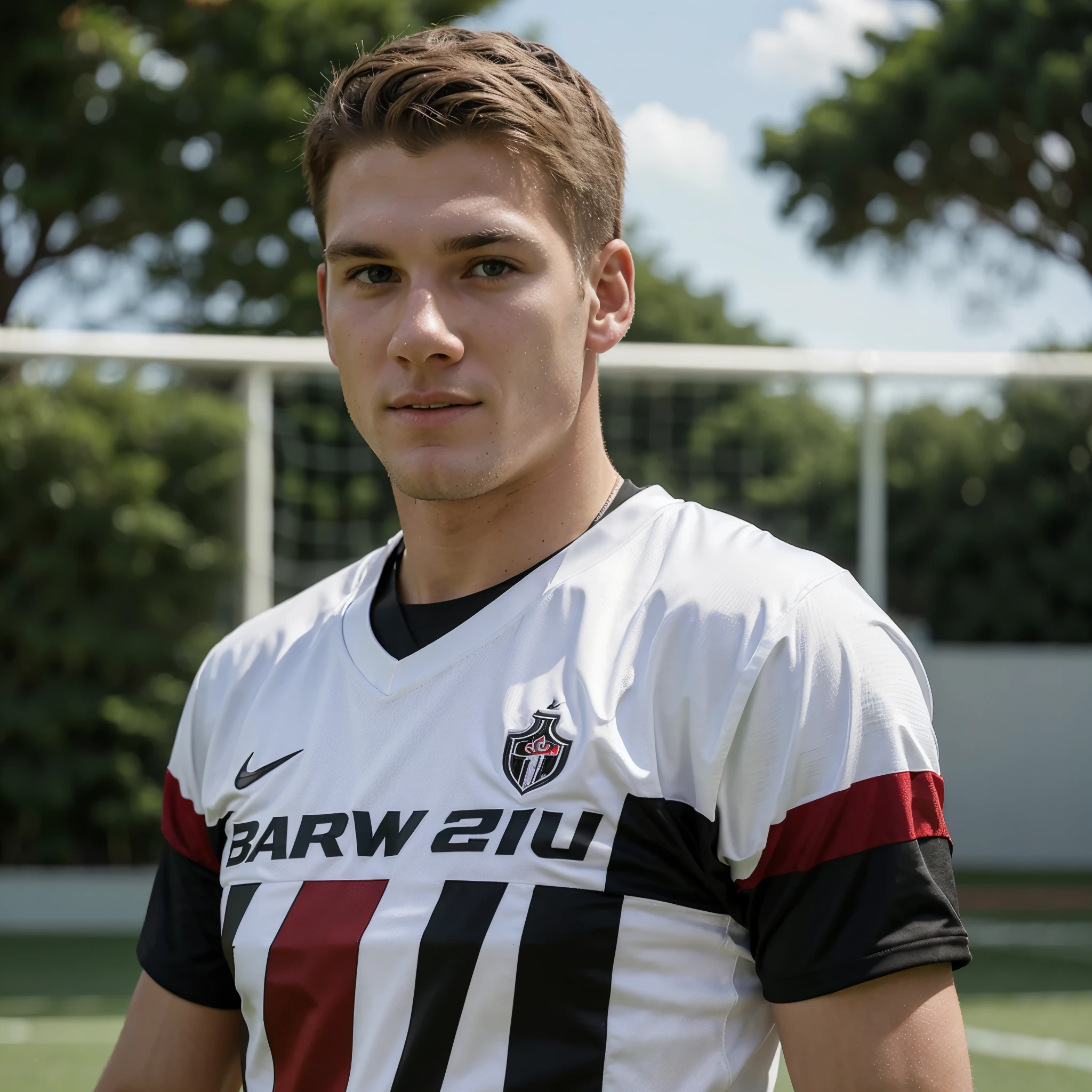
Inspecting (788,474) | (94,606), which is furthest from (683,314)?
(94,606)

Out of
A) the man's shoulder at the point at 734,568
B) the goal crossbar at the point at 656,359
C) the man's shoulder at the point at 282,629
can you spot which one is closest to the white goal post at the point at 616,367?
the goal crossbar at the point at 656,359

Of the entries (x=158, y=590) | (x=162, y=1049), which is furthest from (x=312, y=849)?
(x=158, y=590)

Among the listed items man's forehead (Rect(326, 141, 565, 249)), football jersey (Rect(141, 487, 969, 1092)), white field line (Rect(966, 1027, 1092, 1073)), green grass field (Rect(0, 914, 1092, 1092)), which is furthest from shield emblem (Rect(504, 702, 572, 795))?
white field line (Rect(966, 1027, 1092, 1073))

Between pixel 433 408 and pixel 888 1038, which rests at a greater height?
pixel 433 408

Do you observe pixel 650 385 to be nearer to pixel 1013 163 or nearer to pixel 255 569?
pixel 255 569

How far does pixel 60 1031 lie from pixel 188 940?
4.06 metres

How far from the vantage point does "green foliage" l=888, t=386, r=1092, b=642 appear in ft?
34.7

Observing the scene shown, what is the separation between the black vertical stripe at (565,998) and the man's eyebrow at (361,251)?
1.97 ft

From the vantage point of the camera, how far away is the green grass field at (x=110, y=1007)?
4480 millimetres

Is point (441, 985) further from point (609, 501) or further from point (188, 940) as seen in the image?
point (609, 501)

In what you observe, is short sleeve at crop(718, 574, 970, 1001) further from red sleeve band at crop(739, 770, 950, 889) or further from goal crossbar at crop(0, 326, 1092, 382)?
goal crossbar at crop(0, 326, 1092, 382)

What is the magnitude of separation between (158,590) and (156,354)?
124cm

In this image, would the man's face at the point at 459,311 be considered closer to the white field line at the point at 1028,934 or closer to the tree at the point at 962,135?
the white field line at the point at 1028,934

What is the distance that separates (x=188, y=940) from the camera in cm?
145
